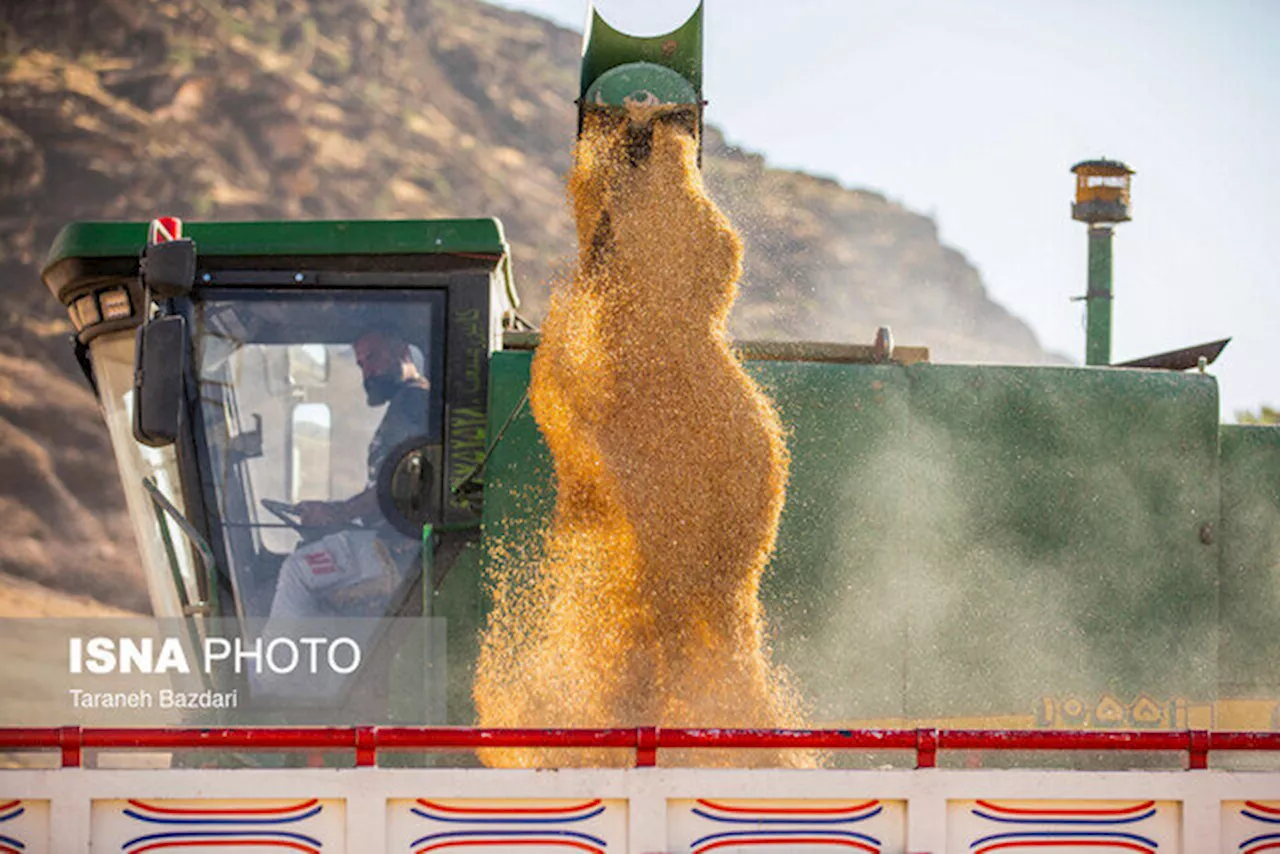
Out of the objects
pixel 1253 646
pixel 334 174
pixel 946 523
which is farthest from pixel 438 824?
pixel 334 174

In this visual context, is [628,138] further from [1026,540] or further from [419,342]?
[1026,540]

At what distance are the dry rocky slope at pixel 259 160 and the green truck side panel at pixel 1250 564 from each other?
12.4 m

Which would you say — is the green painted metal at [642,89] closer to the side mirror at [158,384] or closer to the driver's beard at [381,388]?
the driver's beard at [381,388]

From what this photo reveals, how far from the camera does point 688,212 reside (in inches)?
208

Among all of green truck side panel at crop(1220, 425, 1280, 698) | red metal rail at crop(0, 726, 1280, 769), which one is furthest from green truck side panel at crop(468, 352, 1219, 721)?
red metal rail at crop(0, 726, 1280, 769)

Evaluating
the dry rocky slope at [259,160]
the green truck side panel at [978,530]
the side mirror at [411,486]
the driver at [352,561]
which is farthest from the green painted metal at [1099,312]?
the dry rocky slope at [259,160]

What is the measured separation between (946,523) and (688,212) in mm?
1433

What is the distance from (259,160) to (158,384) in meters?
31.1

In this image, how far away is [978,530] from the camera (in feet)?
18.2

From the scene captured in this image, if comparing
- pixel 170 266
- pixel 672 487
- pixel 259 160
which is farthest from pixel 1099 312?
pixel 259 160

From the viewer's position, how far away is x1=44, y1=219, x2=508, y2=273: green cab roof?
17.7ft

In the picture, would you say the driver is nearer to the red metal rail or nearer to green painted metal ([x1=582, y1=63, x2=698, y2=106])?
green painted metal ([x1=582, y1=63, x2=698, y2=106])

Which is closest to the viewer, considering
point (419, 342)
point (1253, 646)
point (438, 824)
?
point (438, 824)

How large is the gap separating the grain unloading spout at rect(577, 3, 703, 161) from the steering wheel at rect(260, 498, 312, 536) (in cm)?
167
